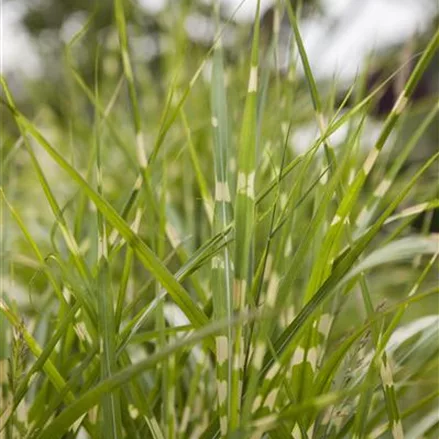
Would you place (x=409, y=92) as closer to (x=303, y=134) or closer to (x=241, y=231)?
(x=241, y=231)

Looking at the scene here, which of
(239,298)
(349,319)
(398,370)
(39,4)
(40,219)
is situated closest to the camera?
(239,298)

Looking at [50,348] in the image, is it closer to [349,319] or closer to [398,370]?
[398,370]

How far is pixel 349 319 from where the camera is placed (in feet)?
4.11

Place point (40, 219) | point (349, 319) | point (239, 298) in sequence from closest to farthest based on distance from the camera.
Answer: point (239, 298) → point (349, 319) → point (40, 219)

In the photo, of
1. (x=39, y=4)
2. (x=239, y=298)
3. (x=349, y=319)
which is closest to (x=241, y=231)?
(x=239, y=298)

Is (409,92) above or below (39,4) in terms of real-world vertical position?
below

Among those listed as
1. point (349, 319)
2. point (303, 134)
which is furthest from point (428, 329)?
point (303, 134)

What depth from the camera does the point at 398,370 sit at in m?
0.56

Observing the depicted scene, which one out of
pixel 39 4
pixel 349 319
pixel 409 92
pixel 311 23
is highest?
pixel 39 4

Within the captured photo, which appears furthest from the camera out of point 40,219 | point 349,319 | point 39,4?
point 39,4

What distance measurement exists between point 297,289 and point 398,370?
29.4 inches

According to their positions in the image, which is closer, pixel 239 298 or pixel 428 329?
pixel 239 298

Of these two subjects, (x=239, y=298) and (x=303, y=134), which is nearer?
(x=239, y=298)

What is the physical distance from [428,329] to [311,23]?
525mm
